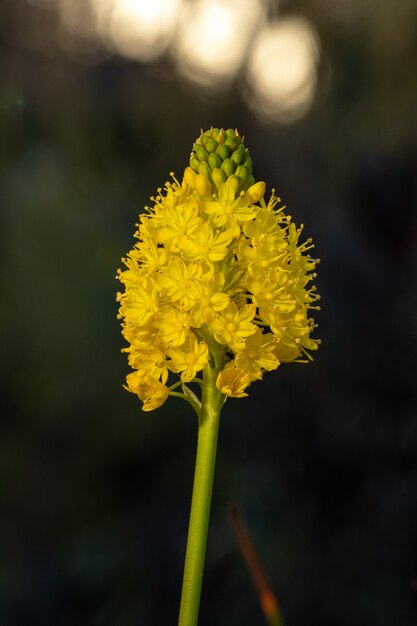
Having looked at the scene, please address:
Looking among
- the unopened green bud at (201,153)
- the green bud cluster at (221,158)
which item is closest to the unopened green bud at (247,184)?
the green bud cluster at (221,158)

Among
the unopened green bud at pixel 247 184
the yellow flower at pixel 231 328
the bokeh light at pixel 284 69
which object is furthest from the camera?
the bokeh light at pixel 284 69

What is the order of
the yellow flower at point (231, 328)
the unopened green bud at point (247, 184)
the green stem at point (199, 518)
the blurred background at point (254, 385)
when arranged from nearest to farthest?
the green stem at point (199, 518) → the yellow flower at point (231, 328) → the unopened green bud at point (247, 184) → the blurred background at point (254, 385)

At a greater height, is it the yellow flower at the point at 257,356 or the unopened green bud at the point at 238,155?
the unopened green bud at the point at 238,155

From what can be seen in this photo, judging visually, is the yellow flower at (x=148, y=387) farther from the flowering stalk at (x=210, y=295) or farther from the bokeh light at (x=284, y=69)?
the bokeh light at (x=284, y=69)

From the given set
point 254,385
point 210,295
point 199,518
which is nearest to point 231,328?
point 210,295

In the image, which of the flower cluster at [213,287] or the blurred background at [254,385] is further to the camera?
the blurred background at [254,385]

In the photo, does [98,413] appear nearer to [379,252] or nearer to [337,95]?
[379,252]

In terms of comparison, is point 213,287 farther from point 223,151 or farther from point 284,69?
point 284,69

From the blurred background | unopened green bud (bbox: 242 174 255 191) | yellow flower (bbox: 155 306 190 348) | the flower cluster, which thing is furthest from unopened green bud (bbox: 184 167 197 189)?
the blurred background
